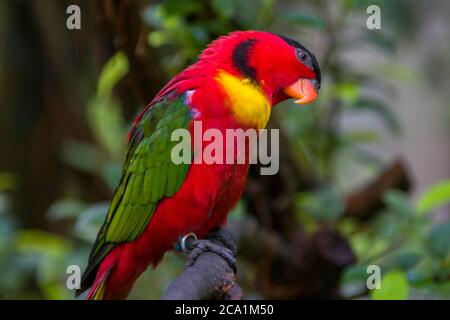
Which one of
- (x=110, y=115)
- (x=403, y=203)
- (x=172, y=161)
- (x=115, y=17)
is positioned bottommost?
(x=403, y=203)

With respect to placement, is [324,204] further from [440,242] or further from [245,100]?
[245,100]

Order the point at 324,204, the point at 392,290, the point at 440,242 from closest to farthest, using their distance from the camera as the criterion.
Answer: the point at 392,290, the point at 440,242, the point at 324,204

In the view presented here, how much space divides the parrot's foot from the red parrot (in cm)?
2

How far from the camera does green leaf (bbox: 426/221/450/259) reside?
136cm

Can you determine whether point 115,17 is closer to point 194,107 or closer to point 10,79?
point 194,107

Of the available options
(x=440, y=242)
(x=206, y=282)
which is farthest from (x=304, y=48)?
(x=440, y=242)

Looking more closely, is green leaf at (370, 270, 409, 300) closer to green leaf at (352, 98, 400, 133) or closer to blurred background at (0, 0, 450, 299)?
blurred background at (0, 0, 450, 299)

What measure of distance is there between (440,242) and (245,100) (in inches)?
23.5

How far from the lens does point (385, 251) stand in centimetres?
167

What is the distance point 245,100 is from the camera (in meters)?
1.00

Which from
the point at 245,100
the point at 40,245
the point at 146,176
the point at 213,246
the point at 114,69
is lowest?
the point at 40,245

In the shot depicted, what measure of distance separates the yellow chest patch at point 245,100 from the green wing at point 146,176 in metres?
0.08

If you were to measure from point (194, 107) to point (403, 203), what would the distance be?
755 mm
